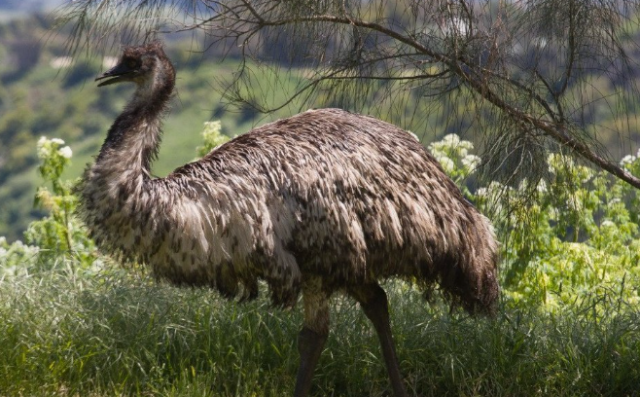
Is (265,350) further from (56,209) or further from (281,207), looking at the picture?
(56,209)

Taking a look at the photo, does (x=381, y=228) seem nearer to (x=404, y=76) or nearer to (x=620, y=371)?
(x=404, y=76)

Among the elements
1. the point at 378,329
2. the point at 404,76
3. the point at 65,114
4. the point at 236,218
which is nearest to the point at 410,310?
the point at 378,329

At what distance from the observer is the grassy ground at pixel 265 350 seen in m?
4.42

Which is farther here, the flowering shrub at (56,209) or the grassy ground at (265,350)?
the flowering shrub at (56,209)

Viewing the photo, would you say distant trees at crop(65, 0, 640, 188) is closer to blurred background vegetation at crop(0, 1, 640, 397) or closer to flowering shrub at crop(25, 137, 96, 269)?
blurred background vegetation at crop(0, 1, 640, 397)

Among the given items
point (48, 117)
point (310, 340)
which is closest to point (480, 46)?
point (310, 340)

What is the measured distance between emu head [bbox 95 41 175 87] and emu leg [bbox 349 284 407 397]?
115 centimetres

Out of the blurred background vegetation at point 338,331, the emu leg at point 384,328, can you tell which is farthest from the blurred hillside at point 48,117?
the emu leg at point 384,328

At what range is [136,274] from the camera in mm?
5137

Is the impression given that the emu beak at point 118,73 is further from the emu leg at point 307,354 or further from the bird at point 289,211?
the emu leg at point 307,354

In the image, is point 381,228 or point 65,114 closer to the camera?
point 381,228

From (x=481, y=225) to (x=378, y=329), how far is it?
566 mm

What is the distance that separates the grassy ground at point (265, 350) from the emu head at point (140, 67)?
118cm

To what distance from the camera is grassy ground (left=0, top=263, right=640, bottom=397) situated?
14.5 feet
